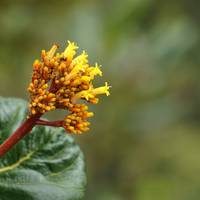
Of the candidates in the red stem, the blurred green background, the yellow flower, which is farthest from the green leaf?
the blurred green background

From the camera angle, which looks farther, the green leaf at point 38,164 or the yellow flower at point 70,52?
the green leaf at point 38,164

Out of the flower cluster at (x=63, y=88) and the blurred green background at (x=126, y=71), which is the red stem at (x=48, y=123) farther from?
the blurred green background at (x=126, y=71)

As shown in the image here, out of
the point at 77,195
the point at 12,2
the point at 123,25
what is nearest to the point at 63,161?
the point at 77,195

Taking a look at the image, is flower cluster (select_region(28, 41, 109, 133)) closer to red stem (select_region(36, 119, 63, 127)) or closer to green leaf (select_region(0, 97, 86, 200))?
red stem (select_region(36, 119, 63, 127))

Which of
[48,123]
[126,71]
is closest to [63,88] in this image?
[48,123]

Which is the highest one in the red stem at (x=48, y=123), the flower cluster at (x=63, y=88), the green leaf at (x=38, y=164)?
the flower cluster at (x=63, y=88)

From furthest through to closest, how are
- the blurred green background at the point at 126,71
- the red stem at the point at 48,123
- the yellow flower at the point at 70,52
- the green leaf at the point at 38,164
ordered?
the blurred green background at the point at 126,71
the green leaf at the point at 38,164
the yellow flower at the point at 70,52
the red stem at the point at 48,123

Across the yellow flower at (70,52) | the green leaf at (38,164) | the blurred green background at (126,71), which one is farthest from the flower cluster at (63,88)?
the blurred green background at (126,71)
